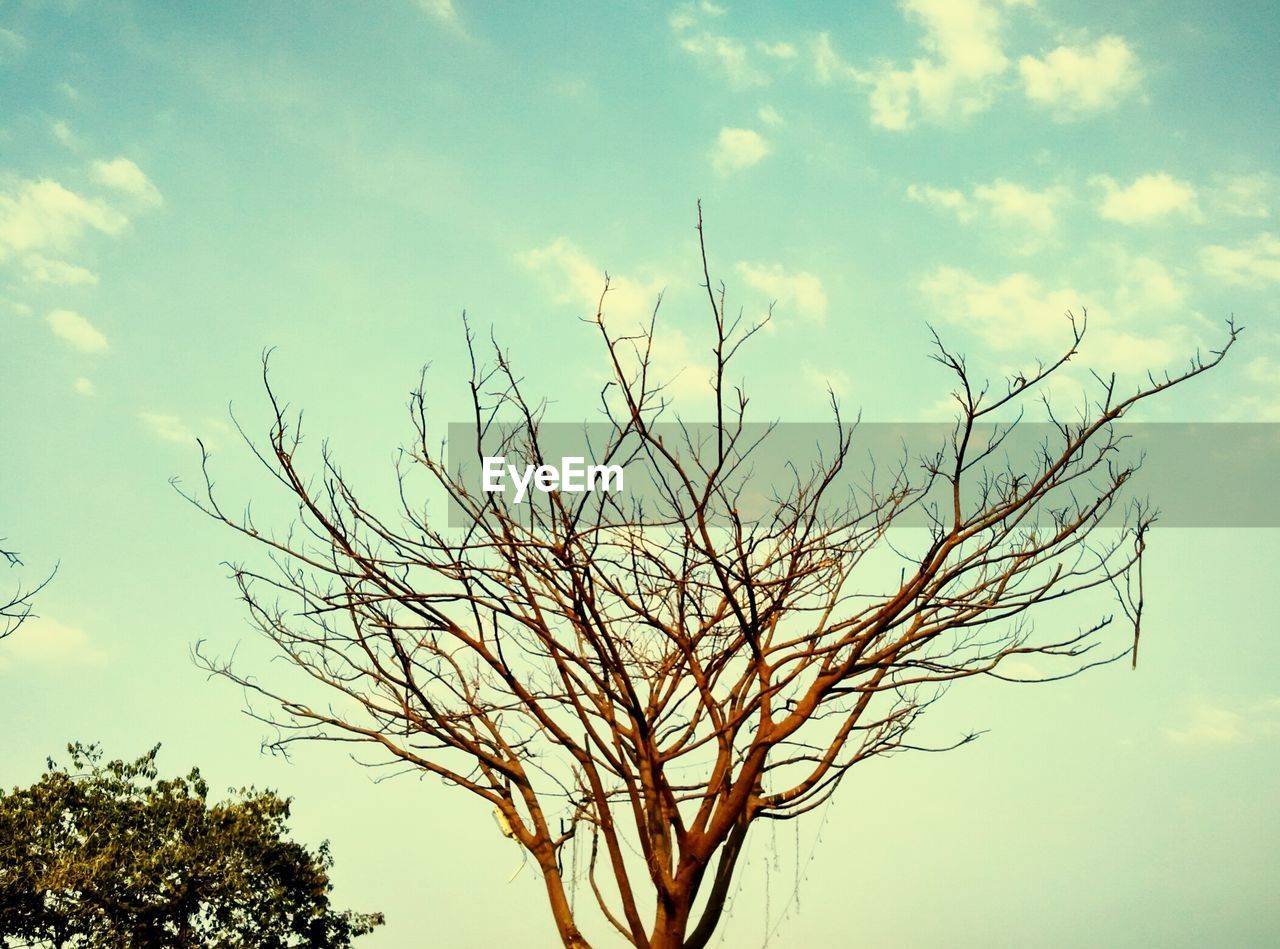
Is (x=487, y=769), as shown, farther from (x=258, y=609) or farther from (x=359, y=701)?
(x=258, y=609)

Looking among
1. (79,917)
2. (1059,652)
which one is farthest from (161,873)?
(1059,652)

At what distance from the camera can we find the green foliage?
14.2m

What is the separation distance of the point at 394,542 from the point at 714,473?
1346 millimetres

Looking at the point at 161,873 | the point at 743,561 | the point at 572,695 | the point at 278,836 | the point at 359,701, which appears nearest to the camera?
the point at 743,561

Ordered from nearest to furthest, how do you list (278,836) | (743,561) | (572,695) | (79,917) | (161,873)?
(743,561) → (572,695) → (79,917) → (161,873) → (278,836)

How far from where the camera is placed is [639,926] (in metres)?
3.36

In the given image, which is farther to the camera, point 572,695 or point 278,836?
point 278,836

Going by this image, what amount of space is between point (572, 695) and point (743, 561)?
885mm

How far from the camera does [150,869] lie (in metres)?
15.1

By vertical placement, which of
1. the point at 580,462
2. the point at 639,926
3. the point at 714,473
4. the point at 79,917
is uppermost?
the point at 79,917

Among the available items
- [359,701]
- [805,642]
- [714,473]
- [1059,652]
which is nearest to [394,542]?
[359,701]

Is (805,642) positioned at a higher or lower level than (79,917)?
lower

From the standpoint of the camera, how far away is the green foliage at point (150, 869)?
14.2 metres

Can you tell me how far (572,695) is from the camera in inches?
144
